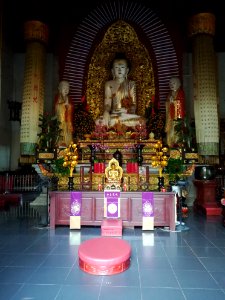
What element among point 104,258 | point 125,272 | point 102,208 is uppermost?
point 102,208

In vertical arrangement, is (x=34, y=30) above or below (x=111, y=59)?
above

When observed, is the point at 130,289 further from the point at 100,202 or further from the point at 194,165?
the point at 194,165

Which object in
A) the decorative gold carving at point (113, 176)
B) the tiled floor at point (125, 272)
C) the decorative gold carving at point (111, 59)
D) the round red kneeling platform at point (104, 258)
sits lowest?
the tiled floor at point (125, 272)

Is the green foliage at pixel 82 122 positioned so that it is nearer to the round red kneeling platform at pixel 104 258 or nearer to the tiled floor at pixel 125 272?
the tiled floor at pixel 125 272

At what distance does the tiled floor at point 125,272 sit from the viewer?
2324 millimetres

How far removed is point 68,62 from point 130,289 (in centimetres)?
827

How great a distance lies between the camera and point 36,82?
8.17 meters

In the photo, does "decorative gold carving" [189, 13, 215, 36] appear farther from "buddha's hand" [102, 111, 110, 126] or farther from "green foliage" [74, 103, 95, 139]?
"green foliage" [74, 103, 95, 139]

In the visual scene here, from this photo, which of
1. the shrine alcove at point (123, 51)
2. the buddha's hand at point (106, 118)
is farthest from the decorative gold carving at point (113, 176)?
the shrine alcove at point (123, 51)

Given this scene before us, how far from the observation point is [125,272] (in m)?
2.74

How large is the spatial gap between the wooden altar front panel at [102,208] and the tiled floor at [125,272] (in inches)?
8.7

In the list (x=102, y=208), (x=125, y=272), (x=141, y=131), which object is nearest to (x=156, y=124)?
(x=141, y=131)

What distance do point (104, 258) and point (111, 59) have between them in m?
8.70

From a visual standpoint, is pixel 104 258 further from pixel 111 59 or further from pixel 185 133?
pixel 111 59
